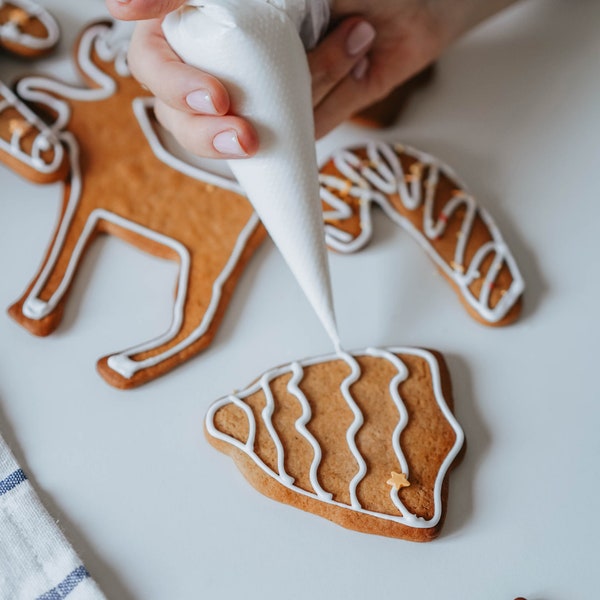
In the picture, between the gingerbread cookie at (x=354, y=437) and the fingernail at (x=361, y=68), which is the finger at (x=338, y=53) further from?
the gingerbread cookie at (x=354, y=437)

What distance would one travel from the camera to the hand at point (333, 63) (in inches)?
31.2

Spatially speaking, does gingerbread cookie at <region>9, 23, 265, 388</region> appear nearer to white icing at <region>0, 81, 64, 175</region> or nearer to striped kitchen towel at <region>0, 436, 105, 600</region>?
white icing at <region>0, 81, 64, 175</region>

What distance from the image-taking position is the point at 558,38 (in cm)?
125

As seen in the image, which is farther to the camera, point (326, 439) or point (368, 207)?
point (368, 207)

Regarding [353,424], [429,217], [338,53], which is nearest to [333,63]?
[338,53]

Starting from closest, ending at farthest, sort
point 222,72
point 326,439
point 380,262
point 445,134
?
point 222,72, point 326,439, point 380,262, point 445,134

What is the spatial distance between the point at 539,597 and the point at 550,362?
265mm

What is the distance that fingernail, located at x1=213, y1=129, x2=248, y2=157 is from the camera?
791mm

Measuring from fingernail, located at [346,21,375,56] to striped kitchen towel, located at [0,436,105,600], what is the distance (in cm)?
61

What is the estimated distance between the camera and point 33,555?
0.82 metres

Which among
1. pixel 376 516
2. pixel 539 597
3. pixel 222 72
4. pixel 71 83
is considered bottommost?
pixel 539 597

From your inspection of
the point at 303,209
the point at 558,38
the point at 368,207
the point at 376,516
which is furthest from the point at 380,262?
the point at 558,38

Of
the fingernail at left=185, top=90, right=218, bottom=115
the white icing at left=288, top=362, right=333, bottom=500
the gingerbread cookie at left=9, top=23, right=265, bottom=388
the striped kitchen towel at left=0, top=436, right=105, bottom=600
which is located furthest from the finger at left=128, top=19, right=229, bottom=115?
the striped kitchen towel at left=0, top=436, right=105, bottom=600

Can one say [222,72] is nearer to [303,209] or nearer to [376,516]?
[303,209]
